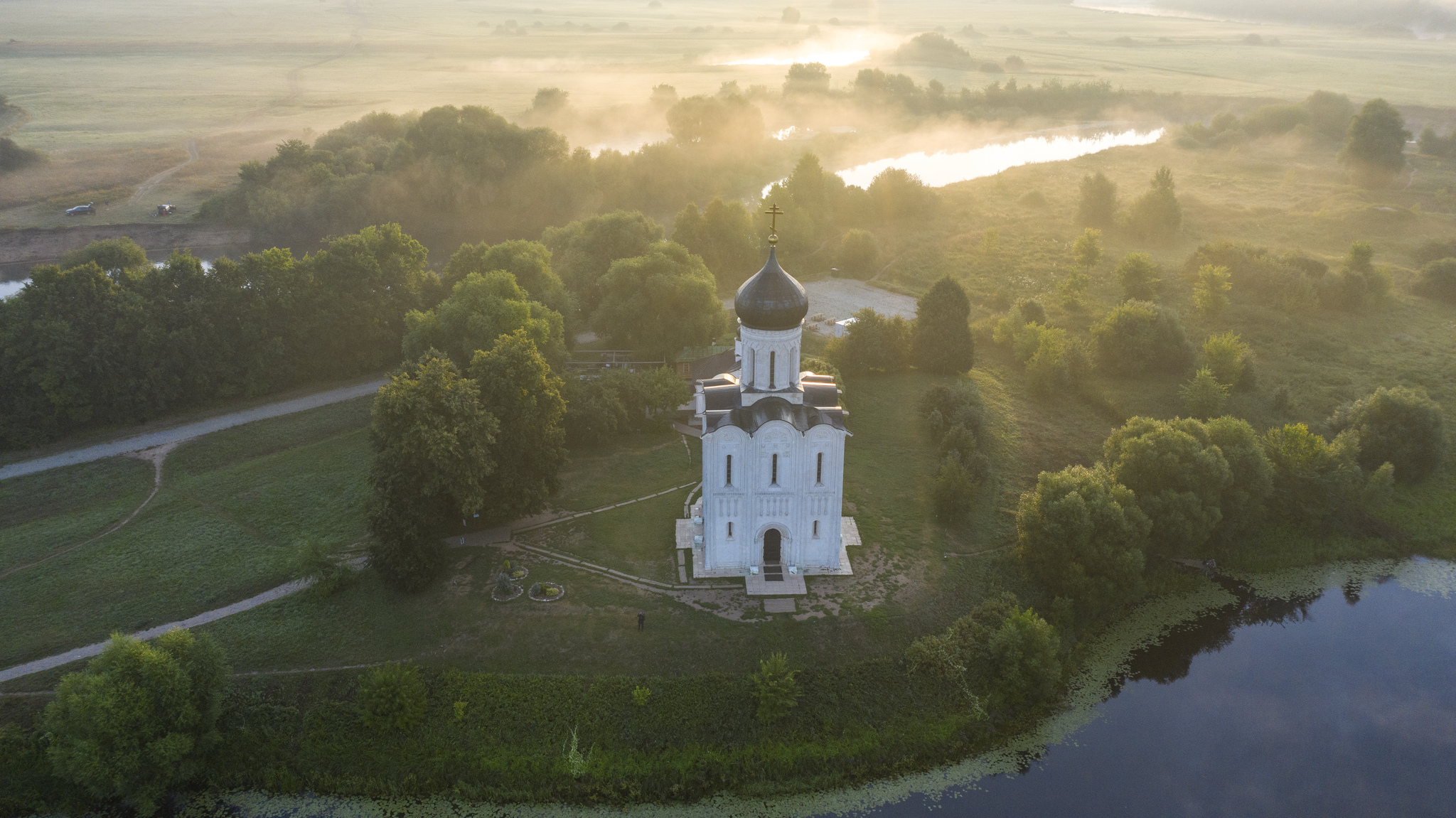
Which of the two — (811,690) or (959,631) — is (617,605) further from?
(959,631)

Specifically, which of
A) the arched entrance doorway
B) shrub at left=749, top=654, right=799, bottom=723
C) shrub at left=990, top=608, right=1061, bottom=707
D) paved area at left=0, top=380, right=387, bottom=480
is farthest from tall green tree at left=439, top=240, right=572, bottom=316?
shrub at left=990, top=608, right=1061, bottom=707

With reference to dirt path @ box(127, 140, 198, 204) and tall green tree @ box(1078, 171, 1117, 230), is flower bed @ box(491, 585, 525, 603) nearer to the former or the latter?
tall green tree @ box(1078, 171, 1117, 230)

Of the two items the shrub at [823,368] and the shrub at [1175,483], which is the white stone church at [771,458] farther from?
the shrub at [823,368]

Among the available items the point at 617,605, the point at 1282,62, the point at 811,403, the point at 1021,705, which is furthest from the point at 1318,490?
the point at 1282,62

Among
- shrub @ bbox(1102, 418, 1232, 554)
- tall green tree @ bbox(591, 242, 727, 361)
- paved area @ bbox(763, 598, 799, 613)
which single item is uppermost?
tall green tree @ bbox(591, 242, 727, 361)

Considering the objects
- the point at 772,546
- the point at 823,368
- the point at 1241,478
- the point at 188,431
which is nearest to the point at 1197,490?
the point at 1241,478

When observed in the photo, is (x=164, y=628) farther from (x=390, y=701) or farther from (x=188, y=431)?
(x=188, y=431)
